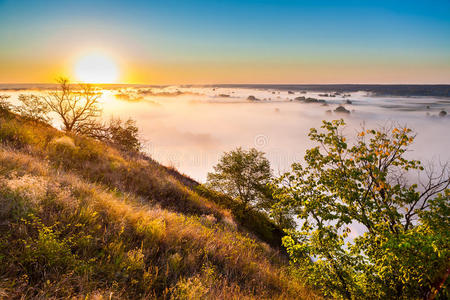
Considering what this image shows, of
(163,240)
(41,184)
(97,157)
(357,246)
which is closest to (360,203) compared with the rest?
(357,246)

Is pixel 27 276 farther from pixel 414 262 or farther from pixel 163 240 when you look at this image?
pixel 414 262

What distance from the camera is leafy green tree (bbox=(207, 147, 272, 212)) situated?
29033 mm

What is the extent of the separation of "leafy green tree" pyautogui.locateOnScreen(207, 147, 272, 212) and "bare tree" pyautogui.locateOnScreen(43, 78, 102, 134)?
55.5 feet

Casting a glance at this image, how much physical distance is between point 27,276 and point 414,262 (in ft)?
25.9

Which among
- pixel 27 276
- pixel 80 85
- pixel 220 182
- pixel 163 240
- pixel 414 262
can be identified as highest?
pixel 80 85

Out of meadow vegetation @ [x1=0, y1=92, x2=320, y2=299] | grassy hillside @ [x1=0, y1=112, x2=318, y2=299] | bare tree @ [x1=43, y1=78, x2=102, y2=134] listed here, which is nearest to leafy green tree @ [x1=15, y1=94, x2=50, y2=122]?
bare tree @ [x1=43, y1=78, x2=102, y2=134]

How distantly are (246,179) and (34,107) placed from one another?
25968 mm

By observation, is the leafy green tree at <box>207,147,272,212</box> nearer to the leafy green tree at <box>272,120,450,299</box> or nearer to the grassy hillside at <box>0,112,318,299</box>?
the leafy green tree at <box>272,120,450,299</box>

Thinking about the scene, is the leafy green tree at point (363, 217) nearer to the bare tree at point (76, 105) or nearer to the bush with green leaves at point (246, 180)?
the bush with green leaves at point (246, 180)

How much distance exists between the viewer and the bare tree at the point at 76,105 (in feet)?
77.2

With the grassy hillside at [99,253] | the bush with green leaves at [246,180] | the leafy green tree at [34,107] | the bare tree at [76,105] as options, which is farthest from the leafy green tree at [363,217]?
the leafy green tree at [34,107]

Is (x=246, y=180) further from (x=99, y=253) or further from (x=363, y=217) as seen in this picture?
(x=99, y=253)

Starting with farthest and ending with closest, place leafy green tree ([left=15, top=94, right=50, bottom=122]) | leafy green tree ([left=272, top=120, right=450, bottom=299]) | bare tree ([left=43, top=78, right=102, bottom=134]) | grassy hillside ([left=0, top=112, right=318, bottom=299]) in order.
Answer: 1. bare tree ([left=43, top=78, right=102, bottom=134])
2. leafy green tree ([left=15, top=94, right=50, bottom=122])
3. leafy green tree ([left=272, top=120, right=450, bottom=299])
4. grassy hillside ([left=0, top=112, right=318, bottom=299])

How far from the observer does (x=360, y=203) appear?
25.2 ft
